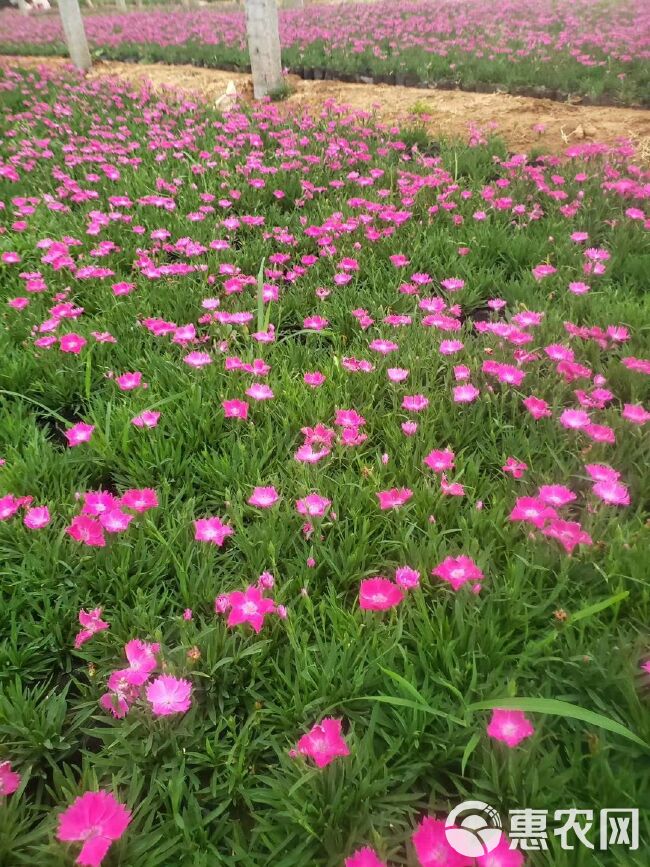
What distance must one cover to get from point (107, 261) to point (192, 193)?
Answer: 1081 mm

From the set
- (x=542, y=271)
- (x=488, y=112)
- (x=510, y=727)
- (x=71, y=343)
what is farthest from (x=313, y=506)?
(x=488, y=112)

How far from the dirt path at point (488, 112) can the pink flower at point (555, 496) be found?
170 inches

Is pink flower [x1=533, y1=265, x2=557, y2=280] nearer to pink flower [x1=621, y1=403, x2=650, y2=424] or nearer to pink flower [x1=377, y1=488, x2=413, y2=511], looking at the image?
pink flower [x1=621, y1=403, x2=650, y2=424]

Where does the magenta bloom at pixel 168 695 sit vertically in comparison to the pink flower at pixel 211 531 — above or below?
below

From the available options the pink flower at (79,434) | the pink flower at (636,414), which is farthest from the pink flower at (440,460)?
the pink flower at (79,434)

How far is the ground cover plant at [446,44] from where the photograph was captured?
24.6 feet

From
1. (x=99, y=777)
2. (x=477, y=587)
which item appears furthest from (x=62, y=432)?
(x=477, y=587)

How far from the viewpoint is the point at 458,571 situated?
57.1 inches

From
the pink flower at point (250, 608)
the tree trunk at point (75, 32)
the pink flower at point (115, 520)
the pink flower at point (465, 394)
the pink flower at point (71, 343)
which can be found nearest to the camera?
the pink flower at point (250, 608)

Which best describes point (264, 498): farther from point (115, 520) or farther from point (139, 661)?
point (139, 661)

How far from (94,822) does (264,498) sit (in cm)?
91

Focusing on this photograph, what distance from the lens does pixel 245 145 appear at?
5383 millimetres

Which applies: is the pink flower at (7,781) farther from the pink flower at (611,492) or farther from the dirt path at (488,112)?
the dirt path at (488,112)

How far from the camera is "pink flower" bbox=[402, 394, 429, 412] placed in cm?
210
